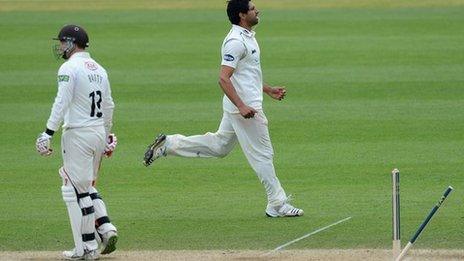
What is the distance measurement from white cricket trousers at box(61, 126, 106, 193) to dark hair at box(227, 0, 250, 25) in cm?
190

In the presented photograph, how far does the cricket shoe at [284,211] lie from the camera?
1087cm

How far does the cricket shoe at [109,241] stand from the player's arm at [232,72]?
1.65m

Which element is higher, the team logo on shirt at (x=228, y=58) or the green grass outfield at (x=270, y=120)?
the team logo on shirt at (x=228, y=58)

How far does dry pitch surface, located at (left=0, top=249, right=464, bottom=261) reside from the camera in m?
9.39

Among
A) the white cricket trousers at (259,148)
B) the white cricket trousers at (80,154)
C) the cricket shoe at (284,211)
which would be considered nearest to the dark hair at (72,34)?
the white cricket trousers at (80,154)

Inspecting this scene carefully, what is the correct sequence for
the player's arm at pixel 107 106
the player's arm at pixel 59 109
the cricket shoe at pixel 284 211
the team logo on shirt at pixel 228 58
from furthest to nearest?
1. the cricket shoe at pixel 284 211
2. the team logo on shirt at pixel 228 58
3. the player's arm at pixel 107 106
4. the player's arm at pixel 59 109

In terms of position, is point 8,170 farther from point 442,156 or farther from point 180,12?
point 180,12

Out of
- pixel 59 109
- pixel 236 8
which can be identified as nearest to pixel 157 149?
pixel 236 8

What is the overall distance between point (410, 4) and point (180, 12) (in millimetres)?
4549

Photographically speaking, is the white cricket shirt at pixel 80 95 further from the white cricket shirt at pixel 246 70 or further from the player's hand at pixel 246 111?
the white cricket shirt at pixel 246 70

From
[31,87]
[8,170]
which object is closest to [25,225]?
[8,170]

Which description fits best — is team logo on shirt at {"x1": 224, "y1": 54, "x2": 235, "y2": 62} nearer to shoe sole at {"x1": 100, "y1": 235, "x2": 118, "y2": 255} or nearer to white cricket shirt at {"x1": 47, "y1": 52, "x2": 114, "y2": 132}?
white cricket shirt at {"x1": 47, "y1": 52, "x2": 114, "y2": 132}

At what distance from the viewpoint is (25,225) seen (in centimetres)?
1070

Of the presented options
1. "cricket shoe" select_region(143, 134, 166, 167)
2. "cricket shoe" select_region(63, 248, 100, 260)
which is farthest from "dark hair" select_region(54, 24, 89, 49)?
"cricket shoe" select_region(143, 134, 166, 167)
